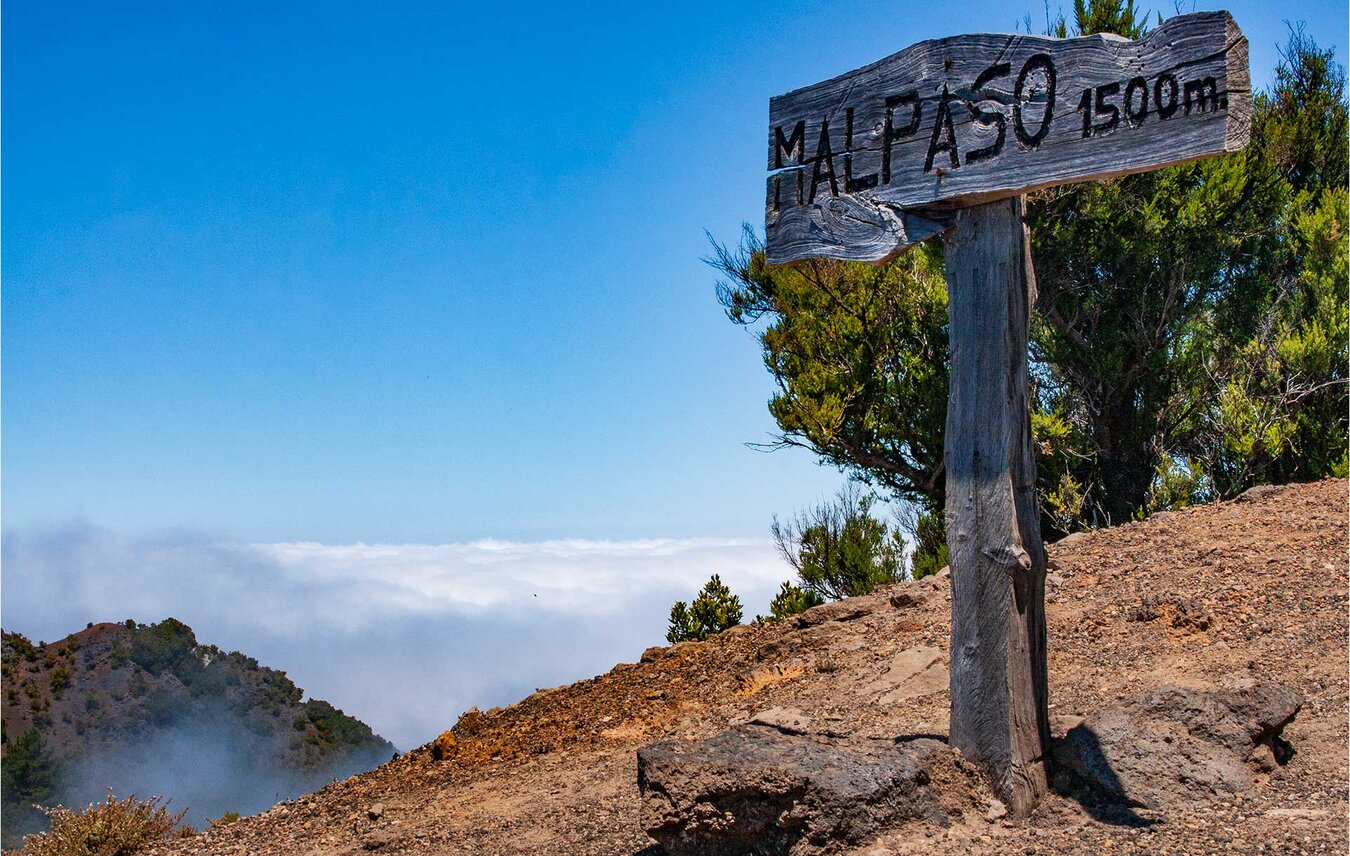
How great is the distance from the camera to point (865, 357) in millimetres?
12984

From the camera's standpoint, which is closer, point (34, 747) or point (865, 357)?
point (865, 357)

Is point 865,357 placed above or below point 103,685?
above

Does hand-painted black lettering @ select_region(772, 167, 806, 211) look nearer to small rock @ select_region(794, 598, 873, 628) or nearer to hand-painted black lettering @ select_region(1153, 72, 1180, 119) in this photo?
hand-painted black lettering @ select_region(1153, 72, 1180, 119)

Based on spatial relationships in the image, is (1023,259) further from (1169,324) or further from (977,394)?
(1169,324)

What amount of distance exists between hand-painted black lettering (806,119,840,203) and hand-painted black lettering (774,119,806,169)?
0.27 ft

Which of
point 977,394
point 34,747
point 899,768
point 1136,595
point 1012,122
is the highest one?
point 1012,122

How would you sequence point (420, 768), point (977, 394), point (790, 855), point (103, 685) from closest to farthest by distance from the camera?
point (790, 855)
point (977, 394)
point (420, 768)
point (103, 685)

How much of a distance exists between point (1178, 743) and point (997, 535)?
1.30m

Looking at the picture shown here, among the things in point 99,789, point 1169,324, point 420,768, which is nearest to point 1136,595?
point 420,768

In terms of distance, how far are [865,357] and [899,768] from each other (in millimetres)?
8932


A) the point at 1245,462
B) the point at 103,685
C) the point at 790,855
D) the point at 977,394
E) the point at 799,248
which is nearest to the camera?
the point at 790,855

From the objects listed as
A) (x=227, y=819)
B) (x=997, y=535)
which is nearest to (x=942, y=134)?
(x=997, y=535)

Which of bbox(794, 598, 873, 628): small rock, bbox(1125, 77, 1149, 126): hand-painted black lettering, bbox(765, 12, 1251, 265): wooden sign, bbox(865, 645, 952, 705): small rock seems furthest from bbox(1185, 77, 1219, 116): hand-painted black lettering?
bbox(794, 598, 873, 628): small rock

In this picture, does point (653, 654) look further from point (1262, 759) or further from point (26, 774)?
point (26, 774)
